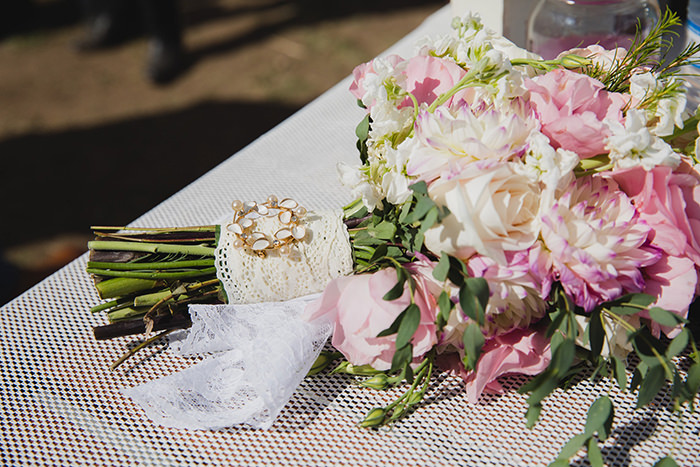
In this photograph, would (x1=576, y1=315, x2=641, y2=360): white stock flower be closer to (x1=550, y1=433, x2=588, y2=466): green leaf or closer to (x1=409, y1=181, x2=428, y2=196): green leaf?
(x1=550, y1=433, x2=588, y2=466): green leaf

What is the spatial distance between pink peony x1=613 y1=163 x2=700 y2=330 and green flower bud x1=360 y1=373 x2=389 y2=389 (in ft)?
1.03

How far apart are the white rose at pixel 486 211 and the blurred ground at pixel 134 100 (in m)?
1.34

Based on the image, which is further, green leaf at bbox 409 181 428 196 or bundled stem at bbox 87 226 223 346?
bundled stem at bbox 87 226 223 346

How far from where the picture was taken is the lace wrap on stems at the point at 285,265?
0.77 meters

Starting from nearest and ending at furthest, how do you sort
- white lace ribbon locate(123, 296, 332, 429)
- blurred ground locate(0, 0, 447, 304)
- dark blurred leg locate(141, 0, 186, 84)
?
white lace ribbon locate(123, 296, 332, 429)
blurred ground locate(0, 0, 447, 304)
dark blurred leg locate(141, 0, 186, 84)

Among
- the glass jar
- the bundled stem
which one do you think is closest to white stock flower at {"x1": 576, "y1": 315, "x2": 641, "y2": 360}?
the bundled stem

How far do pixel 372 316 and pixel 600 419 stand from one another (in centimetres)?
26

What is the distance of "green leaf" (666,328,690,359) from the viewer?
583 mm

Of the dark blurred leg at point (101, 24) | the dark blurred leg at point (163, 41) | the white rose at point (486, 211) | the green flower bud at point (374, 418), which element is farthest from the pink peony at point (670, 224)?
the dark blurred leg at point (101, 24)

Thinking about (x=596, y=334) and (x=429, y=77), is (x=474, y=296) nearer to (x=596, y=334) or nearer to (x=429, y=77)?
(x=596, y=334)

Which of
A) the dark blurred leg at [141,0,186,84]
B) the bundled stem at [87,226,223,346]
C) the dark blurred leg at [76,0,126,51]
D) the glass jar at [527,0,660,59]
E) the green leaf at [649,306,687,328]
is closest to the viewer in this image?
the green leaf at [649,306,687,328]

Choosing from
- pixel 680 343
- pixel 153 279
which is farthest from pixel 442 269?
pixel 153 279

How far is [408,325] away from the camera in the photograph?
0.62 m

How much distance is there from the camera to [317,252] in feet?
2.52
